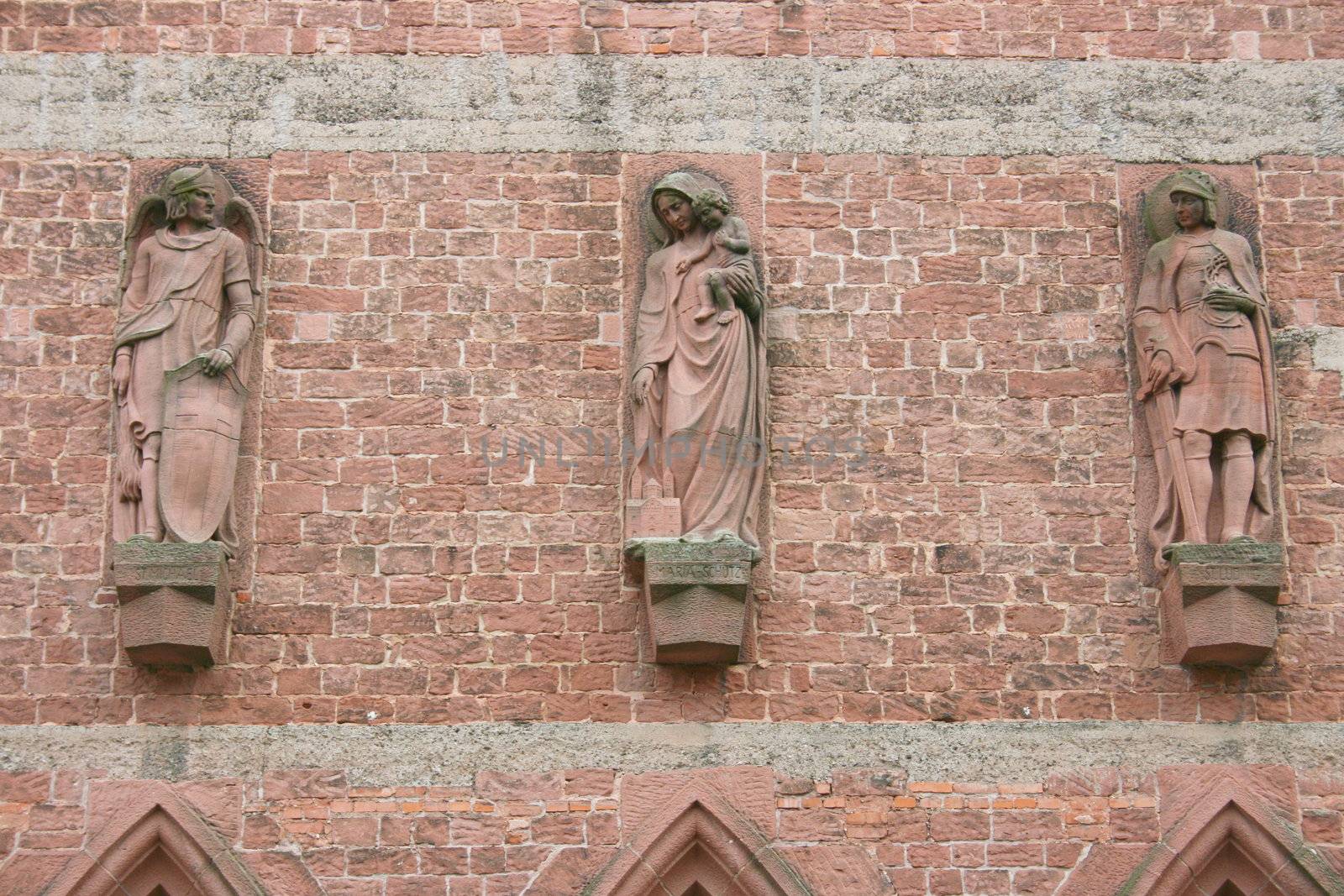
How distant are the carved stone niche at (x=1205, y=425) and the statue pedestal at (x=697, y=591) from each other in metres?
2.13

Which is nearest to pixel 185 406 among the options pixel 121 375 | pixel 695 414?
pixel 121 375

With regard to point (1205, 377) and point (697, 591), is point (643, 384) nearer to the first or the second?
point (697, 591)

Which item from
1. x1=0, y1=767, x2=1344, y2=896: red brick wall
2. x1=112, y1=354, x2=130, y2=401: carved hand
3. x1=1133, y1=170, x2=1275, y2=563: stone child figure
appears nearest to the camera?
x1=0, y1=767, x2=1344, y2=896: red brick wall

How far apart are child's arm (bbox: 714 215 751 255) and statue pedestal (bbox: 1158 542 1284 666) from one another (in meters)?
2.67

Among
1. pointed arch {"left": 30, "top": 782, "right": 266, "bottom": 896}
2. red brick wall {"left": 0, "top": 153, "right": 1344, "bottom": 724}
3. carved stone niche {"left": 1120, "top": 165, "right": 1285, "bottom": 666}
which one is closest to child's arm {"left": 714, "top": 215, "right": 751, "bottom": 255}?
red brick wall {"left": 0, "top": 153, "right": 1344, "bottom": 724}

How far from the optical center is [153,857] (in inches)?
491

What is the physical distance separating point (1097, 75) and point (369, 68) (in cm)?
393

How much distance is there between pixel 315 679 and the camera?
12719 millimetres

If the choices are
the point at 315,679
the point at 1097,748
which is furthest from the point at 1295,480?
the point at 315,679

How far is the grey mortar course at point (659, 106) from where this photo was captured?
13734 mm

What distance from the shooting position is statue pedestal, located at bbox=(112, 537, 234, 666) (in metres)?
12.5

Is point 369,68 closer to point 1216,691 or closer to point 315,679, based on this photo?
point 315,679

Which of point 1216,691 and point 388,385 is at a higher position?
point 388,385

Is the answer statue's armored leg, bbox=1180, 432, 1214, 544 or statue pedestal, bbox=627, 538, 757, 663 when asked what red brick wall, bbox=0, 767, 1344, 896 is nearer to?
statue pedestal, bbox=627, 538, 757, 663
